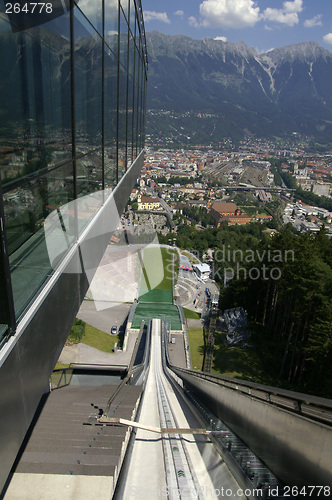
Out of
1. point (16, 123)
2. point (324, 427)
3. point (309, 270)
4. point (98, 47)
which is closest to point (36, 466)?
point (324, 427)

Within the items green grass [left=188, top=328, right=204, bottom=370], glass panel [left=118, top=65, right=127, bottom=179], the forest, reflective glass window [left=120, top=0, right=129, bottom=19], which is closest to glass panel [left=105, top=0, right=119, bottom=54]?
reflective glass window [left=120, top=0, right=129, bottom=19]

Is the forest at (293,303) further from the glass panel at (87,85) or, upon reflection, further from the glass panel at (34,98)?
the glass panel at (34,98)

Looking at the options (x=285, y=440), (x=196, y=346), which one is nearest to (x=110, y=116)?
(x=285, y=440)

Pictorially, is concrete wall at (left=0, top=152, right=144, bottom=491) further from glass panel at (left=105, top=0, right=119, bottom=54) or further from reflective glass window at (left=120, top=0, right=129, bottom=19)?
reflective glass window at (left=120, top=0, right=129, bottom=19)

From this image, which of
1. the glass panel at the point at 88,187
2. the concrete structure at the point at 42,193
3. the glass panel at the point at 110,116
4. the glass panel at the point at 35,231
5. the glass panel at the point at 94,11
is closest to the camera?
the concrete structure at the point at 42,193

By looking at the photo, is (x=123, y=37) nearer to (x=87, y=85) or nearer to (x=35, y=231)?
(x=87, y=85)

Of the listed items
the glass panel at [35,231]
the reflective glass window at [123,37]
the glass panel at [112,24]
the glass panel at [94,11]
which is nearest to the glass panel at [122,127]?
the reflective glass window at [123,37]
